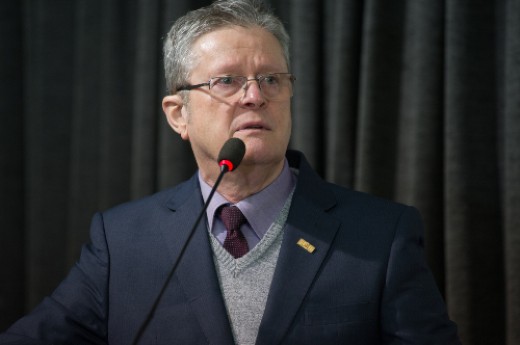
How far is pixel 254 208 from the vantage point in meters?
1.39

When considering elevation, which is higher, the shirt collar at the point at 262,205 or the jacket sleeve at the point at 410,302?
the shirt collar at the point at 262,205

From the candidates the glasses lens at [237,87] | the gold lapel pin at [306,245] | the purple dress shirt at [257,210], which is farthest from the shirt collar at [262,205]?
the glasses lens at [237,87]

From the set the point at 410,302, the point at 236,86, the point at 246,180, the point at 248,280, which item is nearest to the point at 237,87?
the point at 236,86

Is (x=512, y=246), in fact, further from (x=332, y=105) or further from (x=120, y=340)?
(x=120, y=340)

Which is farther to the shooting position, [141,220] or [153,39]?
[153,39]

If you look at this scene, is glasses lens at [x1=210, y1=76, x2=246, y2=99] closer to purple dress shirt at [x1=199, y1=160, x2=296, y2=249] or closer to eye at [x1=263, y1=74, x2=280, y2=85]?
eye at [x1=263, y1=74, x2=280, y2=85]

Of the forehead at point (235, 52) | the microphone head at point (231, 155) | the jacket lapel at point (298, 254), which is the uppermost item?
the forehead at point (235, 52)

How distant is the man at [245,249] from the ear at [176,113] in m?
0.03

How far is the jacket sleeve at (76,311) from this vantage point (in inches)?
50.5

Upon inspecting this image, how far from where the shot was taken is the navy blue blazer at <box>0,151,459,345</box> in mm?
1222

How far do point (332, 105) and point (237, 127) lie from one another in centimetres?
57

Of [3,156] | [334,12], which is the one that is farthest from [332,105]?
[3,156]

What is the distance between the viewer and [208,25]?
4.55 ft

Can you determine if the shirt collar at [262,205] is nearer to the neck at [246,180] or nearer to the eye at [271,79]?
the neck at [246,180]
